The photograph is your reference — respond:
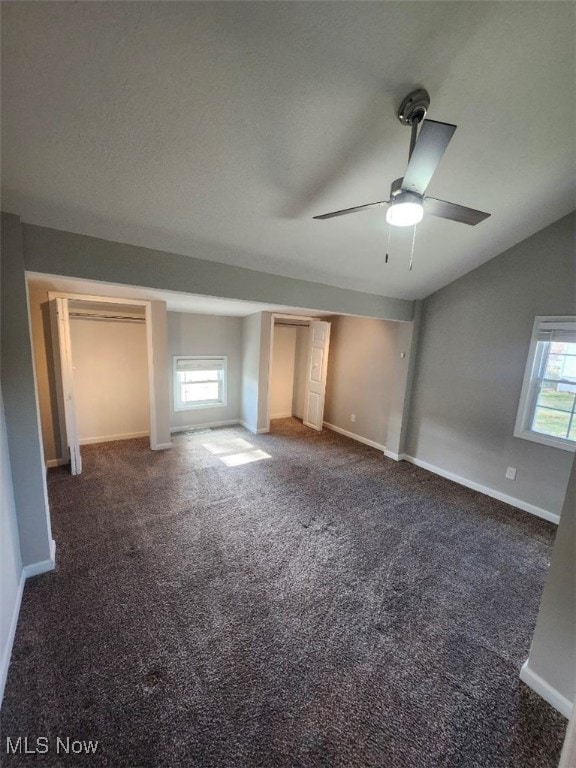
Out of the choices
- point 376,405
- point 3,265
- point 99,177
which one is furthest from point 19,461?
point 376,405

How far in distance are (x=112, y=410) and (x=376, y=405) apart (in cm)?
437

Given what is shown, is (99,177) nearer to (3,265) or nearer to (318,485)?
(3,265)

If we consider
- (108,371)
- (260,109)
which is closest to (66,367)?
(108,371)

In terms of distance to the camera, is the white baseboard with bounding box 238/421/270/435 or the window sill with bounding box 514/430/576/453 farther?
the white baseboard with bounding box 238/421/270/435

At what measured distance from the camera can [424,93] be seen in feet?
4.58

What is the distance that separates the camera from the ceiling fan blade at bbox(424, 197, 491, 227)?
1.55 meters

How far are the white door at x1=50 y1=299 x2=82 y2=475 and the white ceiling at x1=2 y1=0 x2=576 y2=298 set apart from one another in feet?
5.85

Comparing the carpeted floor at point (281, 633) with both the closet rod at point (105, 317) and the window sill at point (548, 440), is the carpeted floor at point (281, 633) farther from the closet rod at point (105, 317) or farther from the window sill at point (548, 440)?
the closet rod at point (105, 317)

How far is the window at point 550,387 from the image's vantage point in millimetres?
2850

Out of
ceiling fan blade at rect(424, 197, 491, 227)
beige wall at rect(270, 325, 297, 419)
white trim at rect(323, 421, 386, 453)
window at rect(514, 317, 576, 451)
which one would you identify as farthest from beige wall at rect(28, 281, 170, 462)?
window at rect(514, 317, 576, 451)

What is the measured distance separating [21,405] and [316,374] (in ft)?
14.3

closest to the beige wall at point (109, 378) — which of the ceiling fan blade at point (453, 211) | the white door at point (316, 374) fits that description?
the white door at point (316, 374)

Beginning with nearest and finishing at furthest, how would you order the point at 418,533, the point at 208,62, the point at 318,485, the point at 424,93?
1. the point at 208,62
2. the point at 424,93
3. the point at 418,533
4. the point at 318,485

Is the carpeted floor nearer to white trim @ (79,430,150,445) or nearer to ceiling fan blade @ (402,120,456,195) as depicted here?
white trim @ (79,430,150,445)
